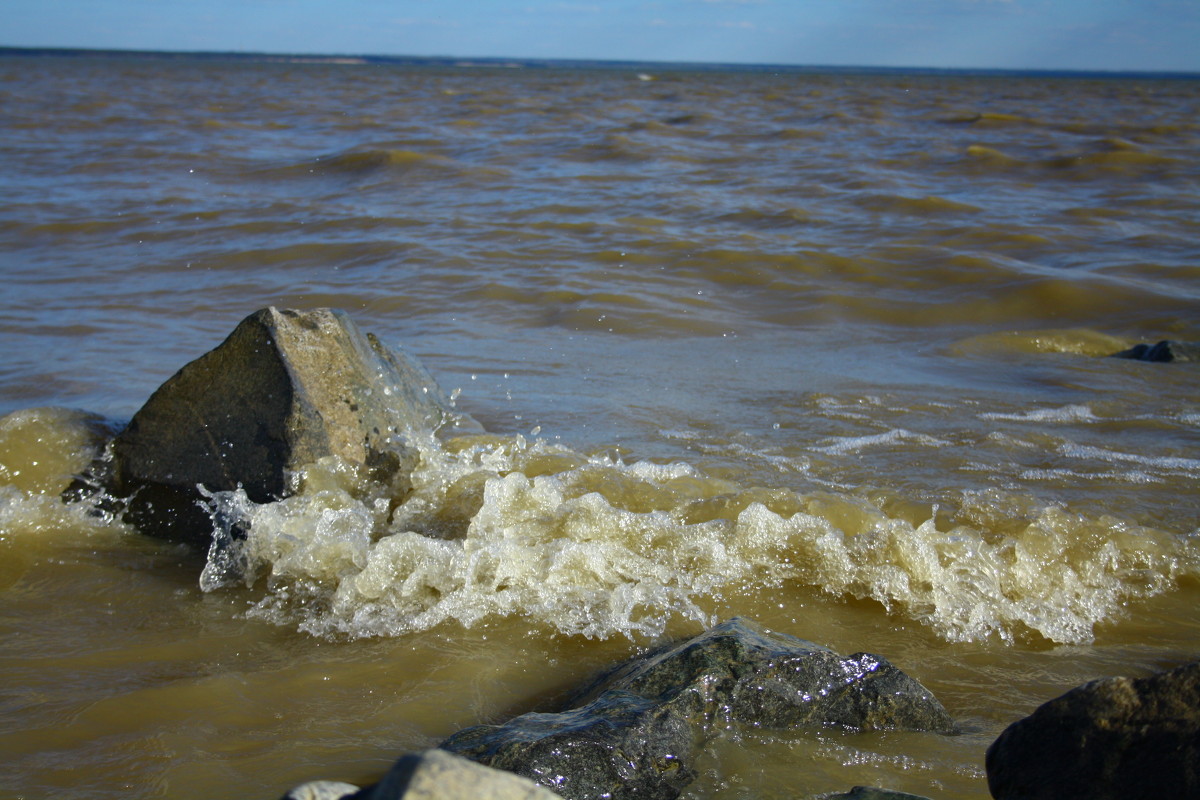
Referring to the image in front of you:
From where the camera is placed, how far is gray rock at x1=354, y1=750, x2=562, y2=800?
1.16 meters

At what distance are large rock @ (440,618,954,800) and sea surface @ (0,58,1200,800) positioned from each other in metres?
0.06

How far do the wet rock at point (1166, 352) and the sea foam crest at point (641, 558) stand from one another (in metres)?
2.60

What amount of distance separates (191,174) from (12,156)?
10.5 feet

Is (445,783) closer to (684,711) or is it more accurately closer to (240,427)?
(684,711)

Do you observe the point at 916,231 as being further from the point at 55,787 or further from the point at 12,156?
the point at 12,156

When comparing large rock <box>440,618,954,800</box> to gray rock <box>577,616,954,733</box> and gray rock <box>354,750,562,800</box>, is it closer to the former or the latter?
gray rock <box>577,616,954,733</box>

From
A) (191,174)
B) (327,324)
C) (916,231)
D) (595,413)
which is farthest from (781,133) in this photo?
(327,324)

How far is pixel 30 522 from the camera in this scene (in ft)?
11.5

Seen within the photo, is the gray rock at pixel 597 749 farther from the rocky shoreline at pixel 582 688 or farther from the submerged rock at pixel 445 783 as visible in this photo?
the submerged rock at pixel 445 783

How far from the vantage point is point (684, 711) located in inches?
85.4

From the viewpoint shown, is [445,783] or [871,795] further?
[871,795]

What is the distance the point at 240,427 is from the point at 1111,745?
281cm

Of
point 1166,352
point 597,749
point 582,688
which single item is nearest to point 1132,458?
point 1166,352

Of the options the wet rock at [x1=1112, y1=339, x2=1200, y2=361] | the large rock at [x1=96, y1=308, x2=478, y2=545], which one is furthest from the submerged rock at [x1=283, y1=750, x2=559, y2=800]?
the wet rock at [x1=1112, y1=339, x2=1200, y2=361]
